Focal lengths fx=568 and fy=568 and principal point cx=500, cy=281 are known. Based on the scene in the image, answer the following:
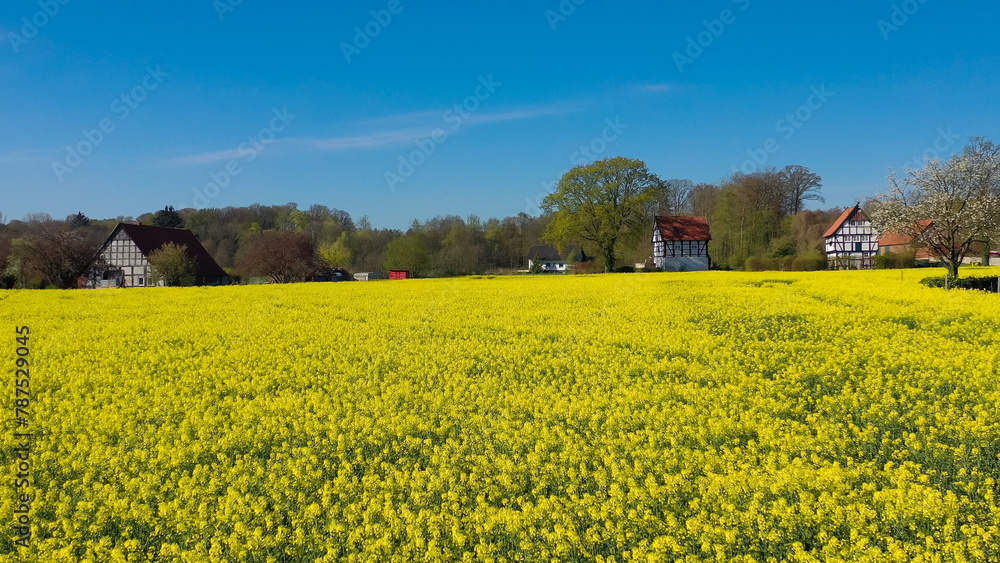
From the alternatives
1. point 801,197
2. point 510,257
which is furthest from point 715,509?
point 510,257

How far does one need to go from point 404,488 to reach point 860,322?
484 inches

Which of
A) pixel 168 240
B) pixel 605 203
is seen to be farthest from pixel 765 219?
pixel 168 240

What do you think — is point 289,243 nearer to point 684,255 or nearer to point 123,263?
point 123,263

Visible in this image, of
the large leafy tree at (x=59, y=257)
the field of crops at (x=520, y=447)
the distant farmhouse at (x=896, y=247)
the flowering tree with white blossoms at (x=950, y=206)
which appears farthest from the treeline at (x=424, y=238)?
the field of crops at (x=520, y=447)

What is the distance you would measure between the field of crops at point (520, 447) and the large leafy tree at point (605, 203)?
124 feet

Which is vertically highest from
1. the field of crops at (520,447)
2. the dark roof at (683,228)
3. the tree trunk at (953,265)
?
the dark roof at (683,228)

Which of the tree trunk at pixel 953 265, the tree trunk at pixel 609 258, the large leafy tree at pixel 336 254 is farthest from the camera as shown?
the large leafy tree at pixel 336 254

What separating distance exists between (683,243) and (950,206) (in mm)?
36416

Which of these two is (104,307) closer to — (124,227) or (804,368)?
(804,368)

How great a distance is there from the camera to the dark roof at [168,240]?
51.5m

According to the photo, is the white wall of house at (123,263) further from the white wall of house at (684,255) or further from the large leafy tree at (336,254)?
the white wall of house at (684,255)

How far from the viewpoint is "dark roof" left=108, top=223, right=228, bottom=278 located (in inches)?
2026

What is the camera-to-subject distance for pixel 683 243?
201ft

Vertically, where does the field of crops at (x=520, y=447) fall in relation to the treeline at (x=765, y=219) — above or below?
below
